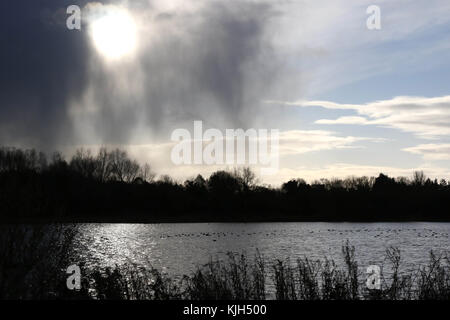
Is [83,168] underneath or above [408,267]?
above

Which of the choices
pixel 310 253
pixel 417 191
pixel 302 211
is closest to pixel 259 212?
pixel 302 211

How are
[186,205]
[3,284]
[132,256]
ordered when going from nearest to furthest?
[3,284] → [132,256] → [186,205]

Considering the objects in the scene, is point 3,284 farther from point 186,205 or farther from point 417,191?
point 417,191

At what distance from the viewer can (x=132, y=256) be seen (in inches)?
1492

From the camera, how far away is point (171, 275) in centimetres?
2694

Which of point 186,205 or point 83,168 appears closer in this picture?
point 186,205

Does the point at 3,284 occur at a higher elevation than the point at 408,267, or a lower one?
higher
